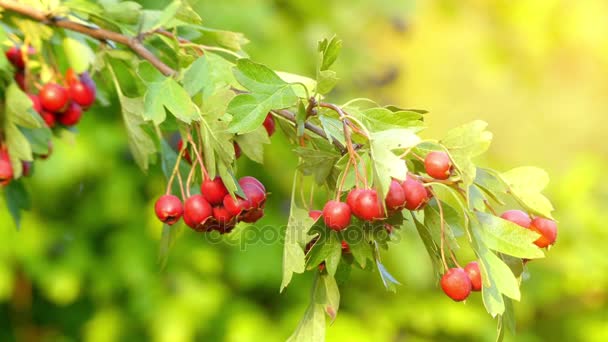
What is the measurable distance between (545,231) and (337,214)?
0.23m

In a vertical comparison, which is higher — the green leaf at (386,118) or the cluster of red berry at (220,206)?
the green leaf at (386,118)

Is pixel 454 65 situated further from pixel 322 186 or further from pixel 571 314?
pixel 322 186

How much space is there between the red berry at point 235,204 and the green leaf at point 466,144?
0.23 metres

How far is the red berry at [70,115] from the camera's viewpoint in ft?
4.09

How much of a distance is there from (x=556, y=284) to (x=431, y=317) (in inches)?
21.1

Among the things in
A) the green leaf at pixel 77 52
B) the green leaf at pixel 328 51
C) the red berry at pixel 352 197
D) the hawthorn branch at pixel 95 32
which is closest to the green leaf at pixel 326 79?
the green leaf at pixel 328 51

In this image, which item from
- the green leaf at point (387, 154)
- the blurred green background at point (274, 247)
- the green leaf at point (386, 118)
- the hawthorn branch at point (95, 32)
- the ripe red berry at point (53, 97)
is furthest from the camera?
the blurred green background at point (274, 247)

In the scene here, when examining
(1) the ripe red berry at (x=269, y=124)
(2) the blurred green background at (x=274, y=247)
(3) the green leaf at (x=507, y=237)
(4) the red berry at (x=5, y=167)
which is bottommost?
(2) the blurred green background at (x=274, y=247)

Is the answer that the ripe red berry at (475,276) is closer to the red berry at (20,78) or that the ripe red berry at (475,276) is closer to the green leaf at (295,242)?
the green leaf at (295,242)

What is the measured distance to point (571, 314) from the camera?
3295 mm

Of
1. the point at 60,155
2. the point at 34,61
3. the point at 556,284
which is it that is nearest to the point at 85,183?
the point at 60,155

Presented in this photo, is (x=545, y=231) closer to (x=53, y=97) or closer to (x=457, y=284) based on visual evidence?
(x=457, y=284)

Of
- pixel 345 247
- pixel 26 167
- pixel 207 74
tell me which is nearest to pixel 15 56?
pixel 26 167

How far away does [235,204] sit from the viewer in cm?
92
